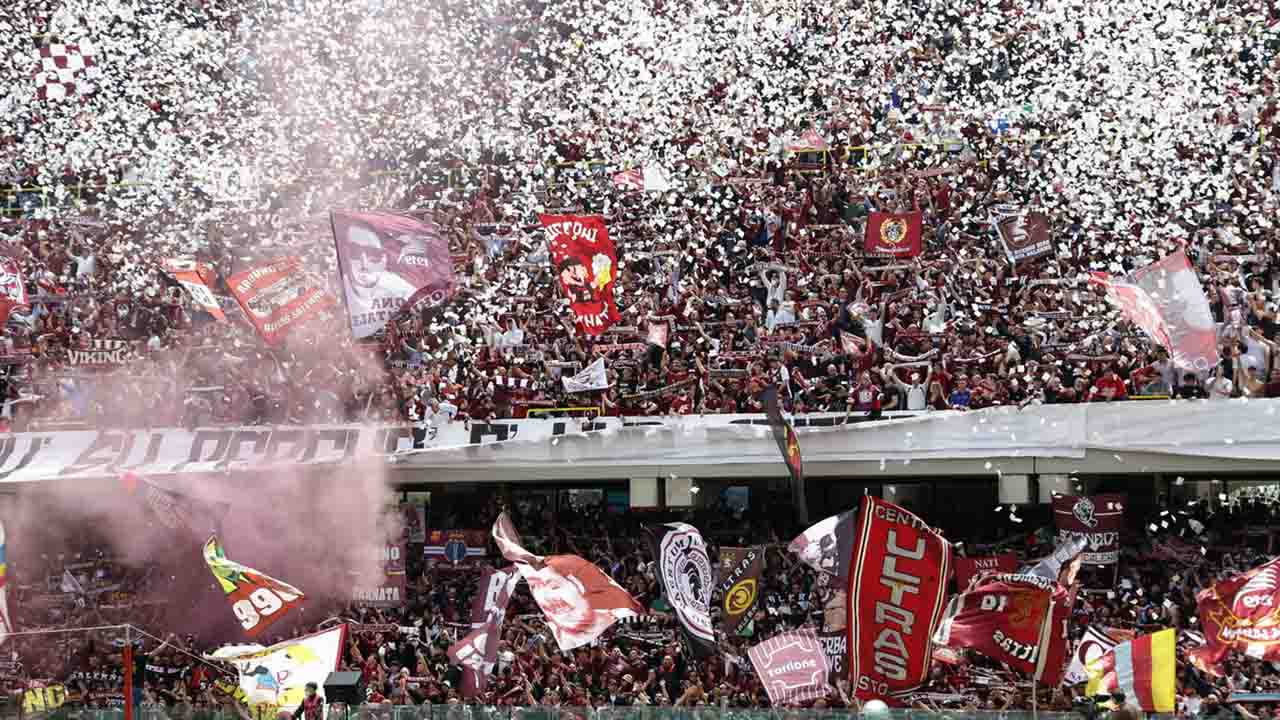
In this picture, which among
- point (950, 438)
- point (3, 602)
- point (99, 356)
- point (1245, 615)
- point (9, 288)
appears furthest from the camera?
point (99, 356)

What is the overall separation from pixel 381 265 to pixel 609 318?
9.82 feet

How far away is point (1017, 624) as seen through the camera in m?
16.2

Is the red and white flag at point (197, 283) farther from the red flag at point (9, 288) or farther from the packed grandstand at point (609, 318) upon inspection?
the red flag at point (9, 288)

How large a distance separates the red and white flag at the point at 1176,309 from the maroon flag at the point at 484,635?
7.85 m

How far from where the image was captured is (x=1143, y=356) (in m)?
20.1

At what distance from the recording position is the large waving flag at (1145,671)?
14906mm

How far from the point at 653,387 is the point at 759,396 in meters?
1.59

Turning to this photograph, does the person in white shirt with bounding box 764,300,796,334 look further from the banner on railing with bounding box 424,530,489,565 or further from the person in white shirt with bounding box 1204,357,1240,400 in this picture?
the person in white shirt with bounding box 1204,357,1240,400

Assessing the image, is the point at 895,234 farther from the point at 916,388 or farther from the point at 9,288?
the point at 9,288

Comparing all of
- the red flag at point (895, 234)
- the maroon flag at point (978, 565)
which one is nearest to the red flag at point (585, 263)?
the red flag at point (895, 234)

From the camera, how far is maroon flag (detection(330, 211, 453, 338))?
67.6 ft

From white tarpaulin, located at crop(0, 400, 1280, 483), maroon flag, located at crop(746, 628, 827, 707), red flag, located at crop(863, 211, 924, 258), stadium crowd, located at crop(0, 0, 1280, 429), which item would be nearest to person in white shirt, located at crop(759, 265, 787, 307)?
stadium crowd, located at crop(0, 0, 1280, 429)

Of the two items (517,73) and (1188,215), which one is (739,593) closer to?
(1188,215)

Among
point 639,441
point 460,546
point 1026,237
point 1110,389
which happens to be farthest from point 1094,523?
point 460,546
